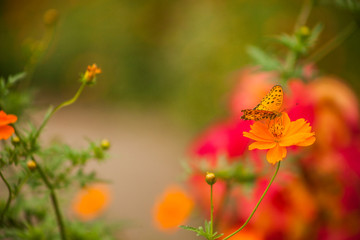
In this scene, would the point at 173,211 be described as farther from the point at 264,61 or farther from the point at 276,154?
the point at 276,154

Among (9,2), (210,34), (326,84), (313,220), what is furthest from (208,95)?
(9,2)

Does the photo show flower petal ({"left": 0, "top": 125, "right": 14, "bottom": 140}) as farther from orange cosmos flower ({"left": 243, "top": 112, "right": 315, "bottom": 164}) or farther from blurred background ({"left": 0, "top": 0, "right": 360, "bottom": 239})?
blurred background ({"left": 0, "top": 0, "right": 360, "bottom": 239})

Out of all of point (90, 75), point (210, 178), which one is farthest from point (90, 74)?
point (210, 178)

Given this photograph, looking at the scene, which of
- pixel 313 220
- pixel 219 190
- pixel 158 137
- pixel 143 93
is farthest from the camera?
pixel 143 93

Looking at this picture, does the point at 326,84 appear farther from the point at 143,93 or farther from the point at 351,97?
the point at 143,93

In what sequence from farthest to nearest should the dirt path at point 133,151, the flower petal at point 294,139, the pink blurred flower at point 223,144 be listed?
the dirt path at point 133,151
the pink blurred flower at point 223,144
the flower petal at point 294,139

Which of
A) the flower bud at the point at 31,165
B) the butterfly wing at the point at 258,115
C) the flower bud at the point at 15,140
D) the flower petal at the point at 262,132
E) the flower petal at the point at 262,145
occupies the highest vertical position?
the flower bud at the point at 15,140

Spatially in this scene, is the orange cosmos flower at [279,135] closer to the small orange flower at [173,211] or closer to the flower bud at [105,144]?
the flower bud at [105,144]

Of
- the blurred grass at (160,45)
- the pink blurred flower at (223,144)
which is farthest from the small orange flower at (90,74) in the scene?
the blurred grass at (160,45)
